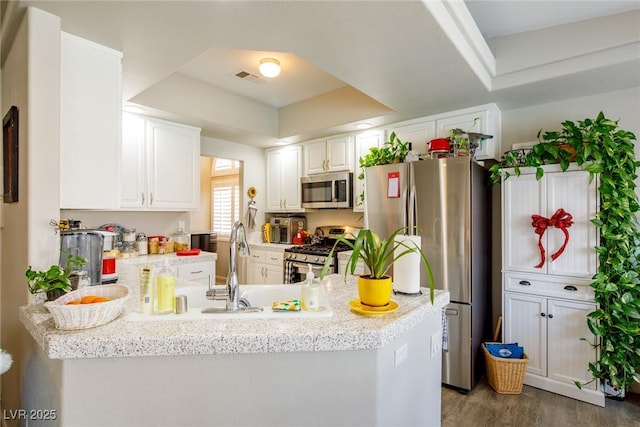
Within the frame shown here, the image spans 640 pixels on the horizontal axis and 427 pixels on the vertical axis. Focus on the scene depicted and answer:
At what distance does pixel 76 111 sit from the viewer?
188 cm

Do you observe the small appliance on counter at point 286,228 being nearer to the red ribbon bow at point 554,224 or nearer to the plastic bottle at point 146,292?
the red ribbon bow at point 554,224

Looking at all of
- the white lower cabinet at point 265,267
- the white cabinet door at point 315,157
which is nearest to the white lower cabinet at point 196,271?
the white lower cabinet at point 265,267

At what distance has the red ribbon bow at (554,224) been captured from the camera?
248 centimetres

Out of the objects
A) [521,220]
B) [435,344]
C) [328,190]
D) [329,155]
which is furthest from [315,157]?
[435,344]

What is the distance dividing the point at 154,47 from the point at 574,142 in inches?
118

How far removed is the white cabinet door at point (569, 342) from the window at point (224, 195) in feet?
15.9

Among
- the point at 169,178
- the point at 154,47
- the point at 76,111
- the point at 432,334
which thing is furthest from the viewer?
the point at 169,178

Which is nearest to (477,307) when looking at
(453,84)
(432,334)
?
(432,334)

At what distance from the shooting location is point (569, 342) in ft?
8.26

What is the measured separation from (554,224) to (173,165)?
3.61 meters

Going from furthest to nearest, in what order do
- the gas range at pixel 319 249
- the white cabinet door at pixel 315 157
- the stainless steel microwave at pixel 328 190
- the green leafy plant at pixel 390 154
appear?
the white cabinet door at pixel 315 157
the stainless steel microwave at pixel 328 190
the gas range at pixel 319 249
the green leafy plant at pixel 390 154

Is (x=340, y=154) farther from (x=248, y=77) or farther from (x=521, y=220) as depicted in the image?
(x=521, y=220)

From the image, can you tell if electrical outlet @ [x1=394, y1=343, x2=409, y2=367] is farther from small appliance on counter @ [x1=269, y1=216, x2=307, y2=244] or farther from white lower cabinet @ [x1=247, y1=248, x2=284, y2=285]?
small appliance on counter @ [x1=269, y1=216, x2=307, y2=244]

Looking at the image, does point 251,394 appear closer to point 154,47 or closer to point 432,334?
point 432,334
